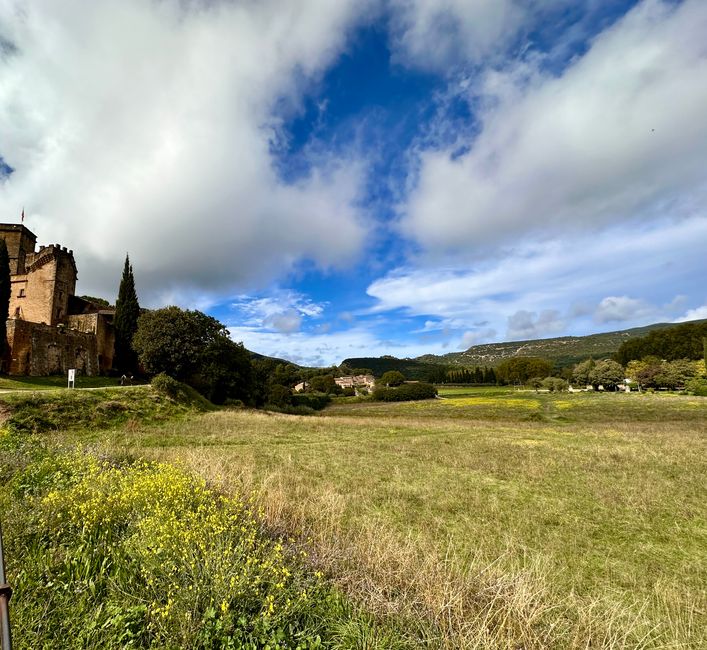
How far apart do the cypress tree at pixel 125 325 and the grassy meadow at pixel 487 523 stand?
27.0m

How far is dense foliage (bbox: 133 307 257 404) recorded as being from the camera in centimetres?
3719

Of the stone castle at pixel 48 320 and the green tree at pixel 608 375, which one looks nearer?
the stone castle at pixel 48 320

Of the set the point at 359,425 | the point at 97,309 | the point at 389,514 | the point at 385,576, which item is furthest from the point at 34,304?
the point at 385,576

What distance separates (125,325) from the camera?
148 ft

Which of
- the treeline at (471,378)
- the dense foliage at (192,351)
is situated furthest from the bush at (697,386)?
the dense foliage at (192,351)

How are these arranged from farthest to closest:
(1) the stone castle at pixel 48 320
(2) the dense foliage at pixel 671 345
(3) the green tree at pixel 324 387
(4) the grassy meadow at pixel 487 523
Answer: (3) the green tree at pixel 324 387 → (2) the dense foliage at pixel 671 345 → (1) the stone castle at pixel 48 320 → (4) the grassy meadow at pixel 487 523

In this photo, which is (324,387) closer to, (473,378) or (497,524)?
(473,378)

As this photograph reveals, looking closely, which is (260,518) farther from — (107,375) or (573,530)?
(107,375)

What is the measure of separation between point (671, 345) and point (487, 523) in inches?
Answer: 4974

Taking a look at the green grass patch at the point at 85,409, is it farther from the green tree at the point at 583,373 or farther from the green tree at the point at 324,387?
the green tree at the point at 583,373

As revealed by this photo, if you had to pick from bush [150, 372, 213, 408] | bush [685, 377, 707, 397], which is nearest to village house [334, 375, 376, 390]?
bush [685, 377, 707, 397]

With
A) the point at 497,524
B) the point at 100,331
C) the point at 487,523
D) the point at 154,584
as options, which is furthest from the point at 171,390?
the point at 154,584

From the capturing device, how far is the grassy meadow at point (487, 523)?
4.05 metres

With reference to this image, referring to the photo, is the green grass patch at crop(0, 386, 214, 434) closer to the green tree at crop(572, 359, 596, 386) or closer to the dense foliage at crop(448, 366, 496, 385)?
the green tree at crop(572, 359, 596, 386)
